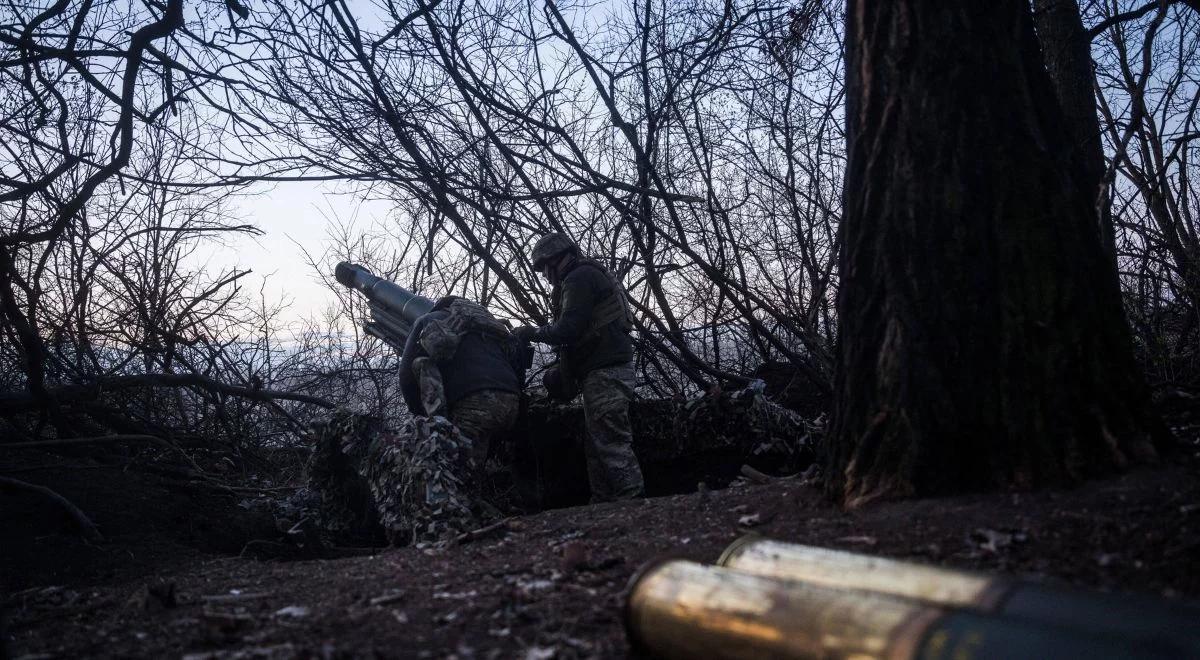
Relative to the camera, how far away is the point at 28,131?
19.9ft

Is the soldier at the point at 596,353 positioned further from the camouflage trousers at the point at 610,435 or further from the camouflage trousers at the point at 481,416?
the camouflage trousers at the point at 481,416

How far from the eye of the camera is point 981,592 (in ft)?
6.22

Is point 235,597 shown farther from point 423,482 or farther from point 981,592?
point 981,592

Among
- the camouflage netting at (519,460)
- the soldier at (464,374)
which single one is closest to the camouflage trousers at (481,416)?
the soldier at (464,374)

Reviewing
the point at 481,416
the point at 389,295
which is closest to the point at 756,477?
the point at 481,416

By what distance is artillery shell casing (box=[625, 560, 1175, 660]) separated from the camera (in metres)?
1.53

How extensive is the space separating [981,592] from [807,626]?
1.42ft

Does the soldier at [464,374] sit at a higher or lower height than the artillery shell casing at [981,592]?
higher

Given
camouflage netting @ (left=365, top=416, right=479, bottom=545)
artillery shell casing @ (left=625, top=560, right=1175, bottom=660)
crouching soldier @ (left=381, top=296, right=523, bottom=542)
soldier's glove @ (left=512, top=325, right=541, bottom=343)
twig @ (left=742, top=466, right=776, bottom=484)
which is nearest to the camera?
artillery shell casing @ (left=625, top=560, right=1175, bottom=660)

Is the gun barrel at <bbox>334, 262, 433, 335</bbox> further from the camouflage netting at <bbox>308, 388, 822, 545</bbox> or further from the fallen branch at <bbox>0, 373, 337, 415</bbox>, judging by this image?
the camouflage netting at <bbox>308, 388, 822, 545</bbox>

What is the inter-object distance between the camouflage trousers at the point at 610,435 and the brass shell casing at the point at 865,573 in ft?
12.0

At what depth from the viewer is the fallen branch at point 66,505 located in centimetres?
497

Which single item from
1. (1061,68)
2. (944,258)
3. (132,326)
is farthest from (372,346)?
(944,258)

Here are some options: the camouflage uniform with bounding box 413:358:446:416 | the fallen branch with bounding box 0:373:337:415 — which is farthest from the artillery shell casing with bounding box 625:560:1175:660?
the fallen branch with bounding box 0:373:337:415
